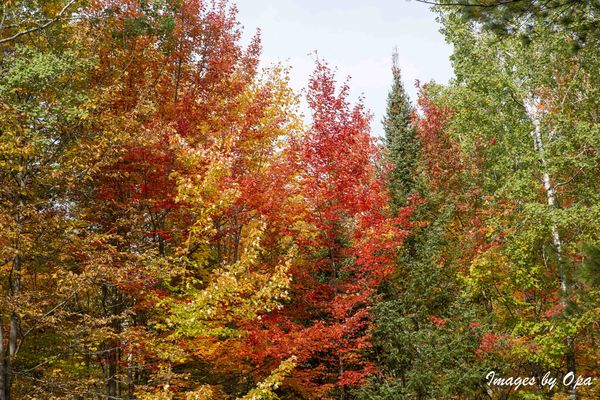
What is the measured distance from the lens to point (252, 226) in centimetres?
1385

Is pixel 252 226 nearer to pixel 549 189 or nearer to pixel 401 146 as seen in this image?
pixel 549 189

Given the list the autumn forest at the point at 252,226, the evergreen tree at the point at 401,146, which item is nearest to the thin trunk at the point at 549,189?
the autumn forest at the point at 252,226

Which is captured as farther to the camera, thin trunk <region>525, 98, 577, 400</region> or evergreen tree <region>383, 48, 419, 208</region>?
evergreen tree <region>383, 48, 419, 208</region>

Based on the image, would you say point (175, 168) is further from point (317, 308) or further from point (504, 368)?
point (504, 368)

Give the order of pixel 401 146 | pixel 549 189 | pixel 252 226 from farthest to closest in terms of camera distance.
→ pixel 401 146 < pixel 549 189 < pixel 252 226

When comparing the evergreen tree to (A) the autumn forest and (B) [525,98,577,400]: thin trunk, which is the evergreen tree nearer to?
(A) the autumn forest

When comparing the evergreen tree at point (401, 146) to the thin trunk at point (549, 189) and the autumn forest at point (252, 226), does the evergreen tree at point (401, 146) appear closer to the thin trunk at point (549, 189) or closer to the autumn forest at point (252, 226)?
the autumn forest at point (252, 226)

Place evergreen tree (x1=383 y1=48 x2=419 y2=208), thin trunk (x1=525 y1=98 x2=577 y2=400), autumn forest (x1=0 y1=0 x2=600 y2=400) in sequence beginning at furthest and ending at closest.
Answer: evergreen tree (x1=383 y1=48 x2=419 y2=208) < thin trunk (x1=525 y1=98 x2=577 y2=400) < autumn forest (x1=0 y1=0 x2=600 y2=400)

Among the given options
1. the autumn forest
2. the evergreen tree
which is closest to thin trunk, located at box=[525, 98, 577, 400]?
the autumn forest

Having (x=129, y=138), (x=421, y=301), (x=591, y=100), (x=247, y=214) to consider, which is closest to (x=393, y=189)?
(x=421, y=301)

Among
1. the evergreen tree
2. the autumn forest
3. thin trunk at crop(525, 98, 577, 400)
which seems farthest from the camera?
the evergreen tree

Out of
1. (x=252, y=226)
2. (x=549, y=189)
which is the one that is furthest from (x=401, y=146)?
(x=252, y=226)

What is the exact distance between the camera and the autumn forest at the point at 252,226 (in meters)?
10.5

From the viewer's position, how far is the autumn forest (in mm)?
10500
